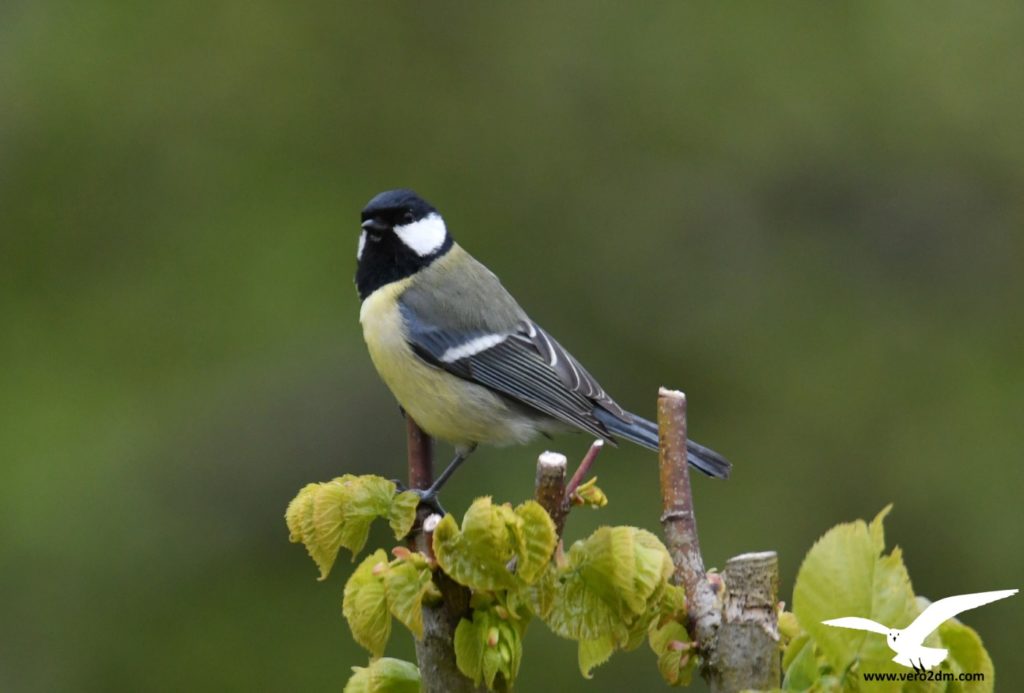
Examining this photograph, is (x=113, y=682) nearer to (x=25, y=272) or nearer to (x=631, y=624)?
(x=25, y=272)

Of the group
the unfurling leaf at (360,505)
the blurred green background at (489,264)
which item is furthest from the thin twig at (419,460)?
the blurred green background at (489,264)

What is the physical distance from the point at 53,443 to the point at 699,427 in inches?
111

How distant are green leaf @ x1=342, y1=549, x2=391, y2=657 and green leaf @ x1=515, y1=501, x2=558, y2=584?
0.20 meters

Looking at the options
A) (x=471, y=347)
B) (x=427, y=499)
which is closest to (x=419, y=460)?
(x=427, y=499)

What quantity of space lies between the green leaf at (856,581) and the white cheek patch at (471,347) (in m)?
2.24

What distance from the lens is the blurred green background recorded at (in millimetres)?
5457

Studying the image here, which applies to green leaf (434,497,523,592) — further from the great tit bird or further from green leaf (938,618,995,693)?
the great tit bird

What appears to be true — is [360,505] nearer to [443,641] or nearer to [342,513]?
[342,513]

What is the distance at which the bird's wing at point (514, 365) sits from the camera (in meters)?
3.34

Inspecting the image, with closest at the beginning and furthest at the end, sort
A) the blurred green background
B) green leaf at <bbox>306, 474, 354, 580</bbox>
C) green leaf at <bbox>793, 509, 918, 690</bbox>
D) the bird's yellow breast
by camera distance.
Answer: green leaf at <bbox>793, 509, 918, 690</bbox>, green leaf at <bbox>306, 474, 354, 580</bbox>, the bird's yellow breast, the blurred green background

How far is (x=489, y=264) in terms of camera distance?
5.90 metres

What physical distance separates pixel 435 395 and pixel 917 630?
2167 millimetres

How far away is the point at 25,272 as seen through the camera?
607 cm

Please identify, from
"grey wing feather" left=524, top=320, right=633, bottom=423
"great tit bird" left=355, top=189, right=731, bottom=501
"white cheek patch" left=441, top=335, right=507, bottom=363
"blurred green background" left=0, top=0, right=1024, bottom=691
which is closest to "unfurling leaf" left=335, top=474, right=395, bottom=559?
"great tit bird" left=355, top=189, right=731, bottom=501
